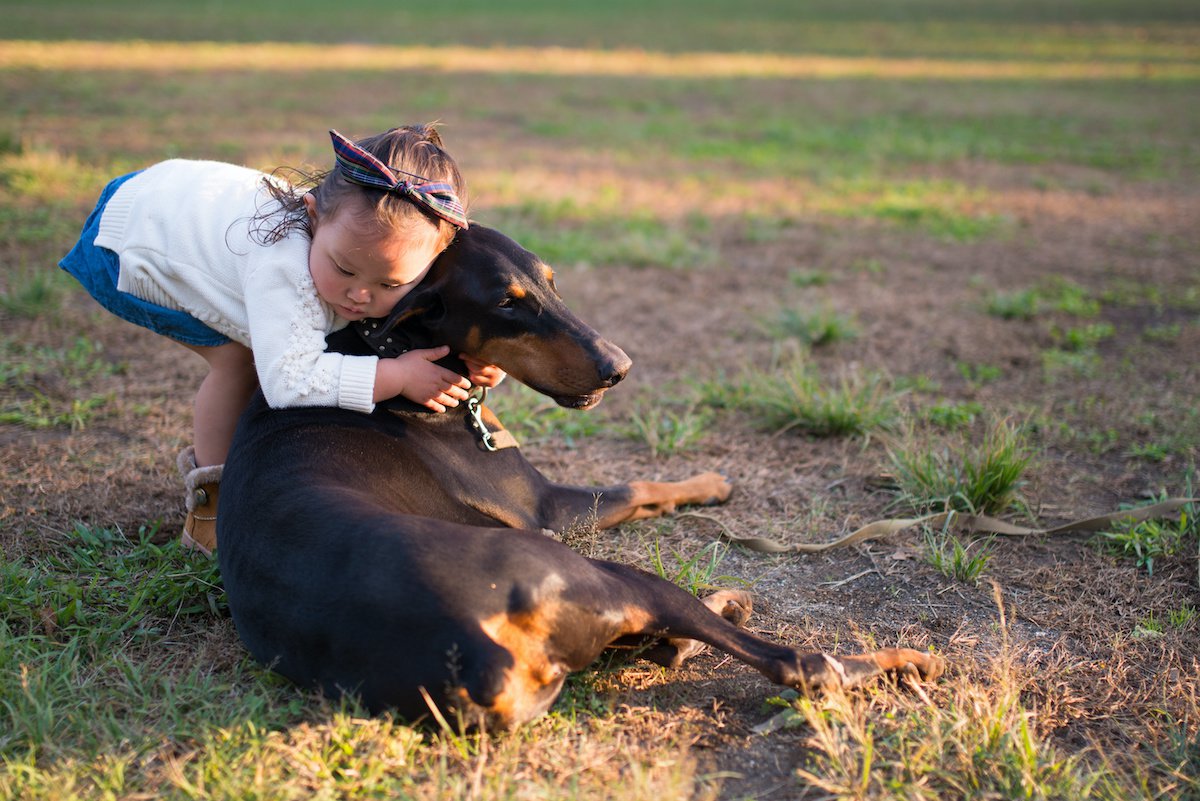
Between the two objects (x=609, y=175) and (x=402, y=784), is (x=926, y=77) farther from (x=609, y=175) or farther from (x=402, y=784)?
(x=402, y=784)

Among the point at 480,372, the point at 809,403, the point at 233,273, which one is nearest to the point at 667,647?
the point at 480,372

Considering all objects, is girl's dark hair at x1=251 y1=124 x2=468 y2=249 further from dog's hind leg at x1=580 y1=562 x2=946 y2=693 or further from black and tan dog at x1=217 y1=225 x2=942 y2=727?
dog's hind leg at x1=580 y1=562 x2=946 y2=693

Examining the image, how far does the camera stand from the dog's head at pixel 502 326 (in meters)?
3.02

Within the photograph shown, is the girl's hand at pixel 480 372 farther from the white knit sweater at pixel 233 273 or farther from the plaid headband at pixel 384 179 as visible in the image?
the plaid headband at pixel 384 179

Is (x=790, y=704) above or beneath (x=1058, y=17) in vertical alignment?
beneath

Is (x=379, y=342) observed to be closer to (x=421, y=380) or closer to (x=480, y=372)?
(x=421, y=380)

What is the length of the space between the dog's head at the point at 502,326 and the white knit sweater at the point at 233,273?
0.69ft

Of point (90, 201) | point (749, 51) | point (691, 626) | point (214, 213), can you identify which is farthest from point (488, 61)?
point (691, 626)

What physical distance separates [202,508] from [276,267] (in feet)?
3.23

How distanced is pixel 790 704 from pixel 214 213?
2.36 m

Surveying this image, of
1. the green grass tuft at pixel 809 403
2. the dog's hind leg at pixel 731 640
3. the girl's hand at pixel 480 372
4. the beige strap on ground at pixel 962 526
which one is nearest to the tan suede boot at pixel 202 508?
the girl's hand at pixel 480 372

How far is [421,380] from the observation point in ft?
9.84

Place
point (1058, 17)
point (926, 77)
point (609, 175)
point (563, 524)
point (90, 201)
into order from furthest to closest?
point (1058, 17), point (926, 77), point (609, 175), point (90, 201), point (563, 524)

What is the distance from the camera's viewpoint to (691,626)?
8.77ft
